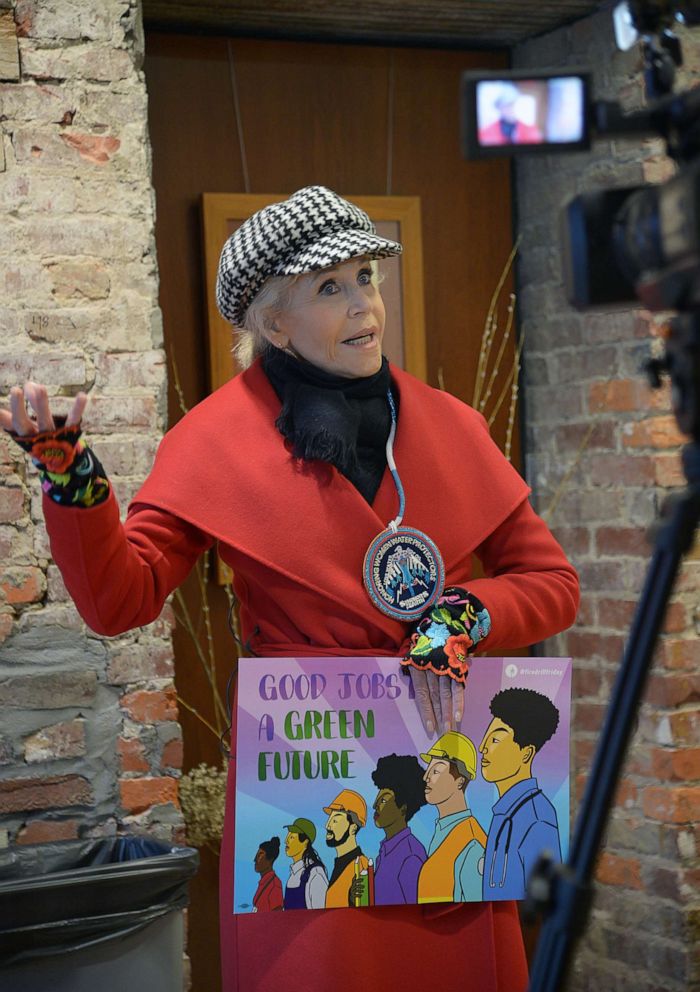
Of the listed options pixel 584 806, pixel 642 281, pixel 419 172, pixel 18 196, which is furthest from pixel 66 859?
pixel 419 172

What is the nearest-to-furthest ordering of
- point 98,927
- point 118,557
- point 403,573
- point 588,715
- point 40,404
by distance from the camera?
point 40,404 → point 118,557 → point 403,573 → point 98,927 → point 588,715

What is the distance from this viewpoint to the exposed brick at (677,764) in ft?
10.1

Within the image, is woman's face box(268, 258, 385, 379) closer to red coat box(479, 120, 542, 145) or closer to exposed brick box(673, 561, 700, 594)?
red coat box(479, 120, 542, 145)

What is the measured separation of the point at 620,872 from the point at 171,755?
131 centimetres

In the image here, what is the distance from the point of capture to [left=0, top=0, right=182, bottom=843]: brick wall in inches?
96.5

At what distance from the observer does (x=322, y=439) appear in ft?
6.21

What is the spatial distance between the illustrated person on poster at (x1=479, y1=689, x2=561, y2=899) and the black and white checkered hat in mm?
708

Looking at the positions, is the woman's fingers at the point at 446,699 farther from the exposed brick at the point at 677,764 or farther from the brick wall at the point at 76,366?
the exposed brick at the point at 677,764

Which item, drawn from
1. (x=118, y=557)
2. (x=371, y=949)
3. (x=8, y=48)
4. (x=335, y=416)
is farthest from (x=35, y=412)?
(x=8, y=48)

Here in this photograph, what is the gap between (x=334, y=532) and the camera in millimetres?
1904

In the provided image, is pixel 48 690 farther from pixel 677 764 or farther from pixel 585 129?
pixel 585 129

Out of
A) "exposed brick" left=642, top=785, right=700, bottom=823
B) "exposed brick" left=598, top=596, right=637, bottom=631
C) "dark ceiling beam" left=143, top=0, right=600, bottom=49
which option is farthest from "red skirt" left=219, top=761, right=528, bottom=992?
"dark ceiling beam" left=143, top=0, right=600, bottom=49

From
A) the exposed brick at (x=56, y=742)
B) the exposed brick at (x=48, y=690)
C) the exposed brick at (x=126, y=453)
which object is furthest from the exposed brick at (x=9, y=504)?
the exposed brick at (x=56, y=742)

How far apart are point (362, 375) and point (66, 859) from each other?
44.3 inches
